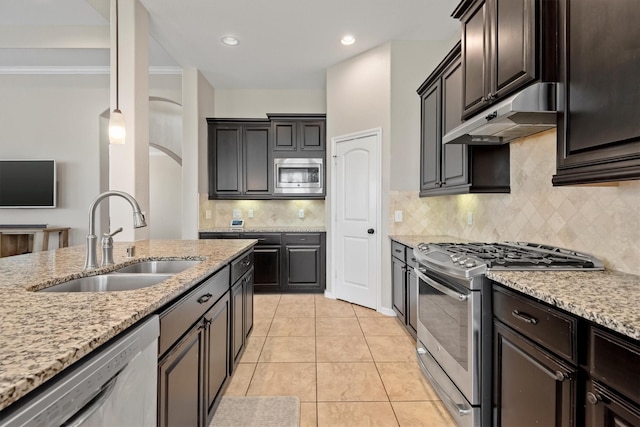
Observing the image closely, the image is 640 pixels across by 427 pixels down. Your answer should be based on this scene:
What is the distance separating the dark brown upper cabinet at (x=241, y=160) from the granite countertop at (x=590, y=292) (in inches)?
153

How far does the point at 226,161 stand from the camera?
4934mm

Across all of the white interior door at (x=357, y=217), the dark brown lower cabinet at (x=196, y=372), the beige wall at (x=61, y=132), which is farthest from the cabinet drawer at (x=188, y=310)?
the beige wall at (x=61, y=132)

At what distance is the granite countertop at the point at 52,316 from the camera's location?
2.01ft

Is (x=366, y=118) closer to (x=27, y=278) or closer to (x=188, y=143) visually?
(x=188, y=143)

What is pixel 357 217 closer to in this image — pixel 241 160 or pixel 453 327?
pixel 241 160

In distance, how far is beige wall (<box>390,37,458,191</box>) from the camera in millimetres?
3707

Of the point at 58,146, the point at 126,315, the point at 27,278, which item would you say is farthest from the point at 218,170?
the point at 126,315

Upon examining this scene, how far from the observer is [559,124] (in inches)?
57.8

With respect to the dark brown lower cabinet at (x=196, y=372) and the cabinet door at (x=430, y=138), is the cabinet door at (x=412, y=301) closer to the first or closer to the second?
the cabinet door at (x=430, y=138)

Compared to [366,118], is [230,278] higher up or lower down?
lower down

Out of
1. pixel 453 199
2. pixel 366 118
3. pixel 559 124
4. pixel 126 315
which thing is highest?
pixel 366 118

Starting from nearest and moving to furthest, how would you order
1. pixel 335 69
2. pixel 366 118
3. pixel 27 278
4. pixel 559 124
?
pixel 27 278 < pixel 559 124 < pixel 366 118 < pixel 335 69

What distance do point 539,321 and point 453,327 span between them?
2.15 feet

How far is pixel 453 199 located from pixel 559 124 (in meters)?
2.01
